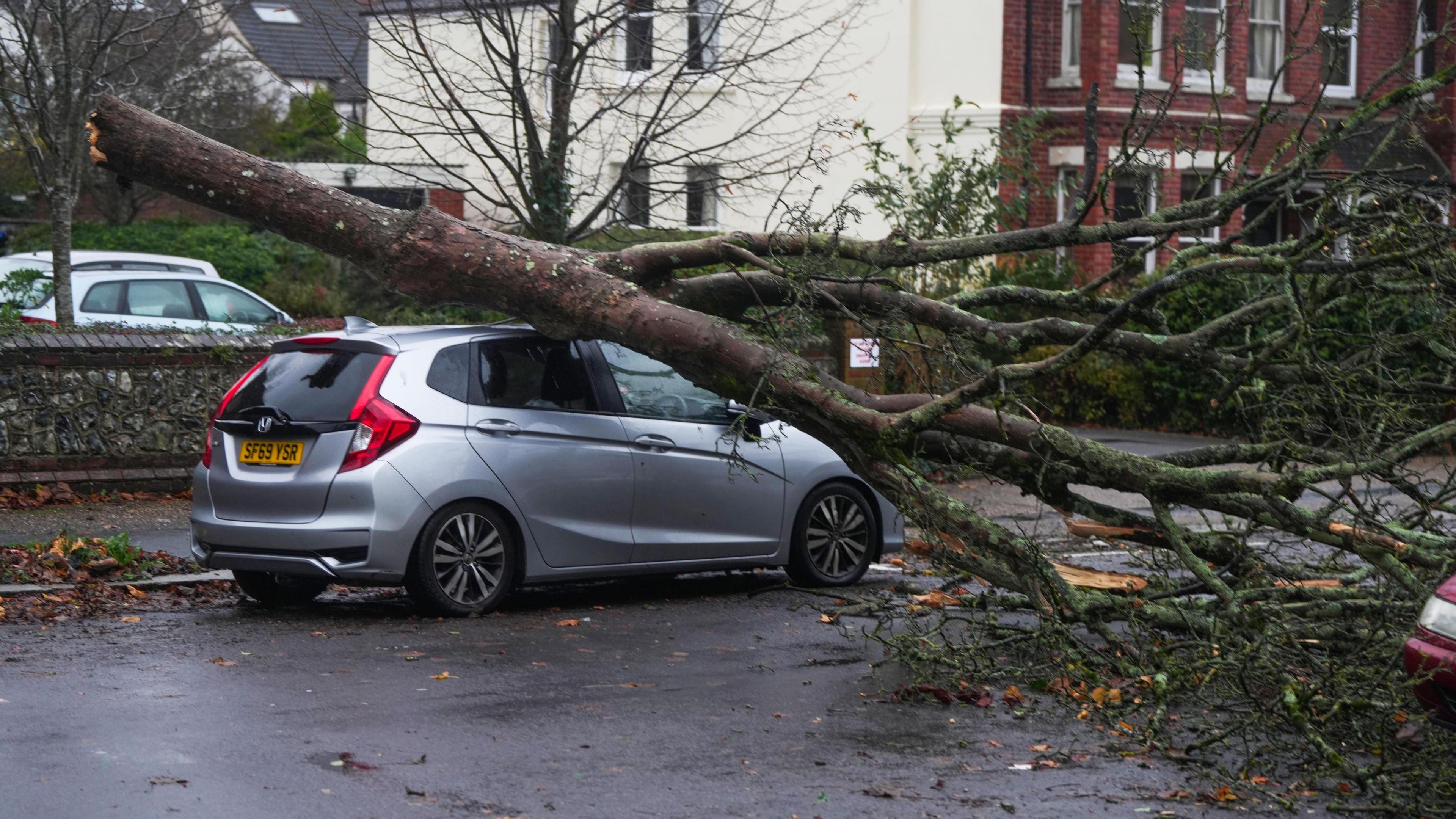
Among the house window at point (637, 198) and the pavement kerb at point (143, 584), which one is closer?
the pavement kerb at point (143, 584)

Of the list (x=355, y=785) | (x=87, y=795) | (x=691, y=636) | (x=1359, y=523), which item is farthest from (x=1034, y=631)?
(x=87, y=795)

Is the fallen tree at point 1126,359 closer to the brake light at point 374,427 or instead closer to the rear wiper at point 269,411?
the brake light at point 374,427

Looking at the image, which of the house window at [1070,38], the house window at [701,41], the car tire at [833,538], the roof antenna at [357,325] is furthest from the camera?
the house window at [1070,38]

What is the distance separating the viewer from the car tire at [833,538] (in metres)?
9.62

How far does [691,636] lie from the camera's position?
8.16 m

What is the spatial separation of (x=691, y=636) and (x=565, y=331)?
A: 1875 mm

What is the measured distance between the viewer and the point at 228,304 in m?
18.6

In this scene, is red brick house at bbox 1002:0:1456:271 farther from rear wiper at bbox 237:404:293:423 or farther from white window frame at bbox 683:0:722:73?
rear wiper at bbox 237:404:293:423

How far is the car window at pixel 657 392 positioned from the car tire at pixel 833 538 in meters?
0.85

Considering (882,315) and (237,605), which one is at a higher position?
(882,315)

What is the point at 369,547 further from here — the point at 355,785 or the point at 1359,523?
the point at 1359,523

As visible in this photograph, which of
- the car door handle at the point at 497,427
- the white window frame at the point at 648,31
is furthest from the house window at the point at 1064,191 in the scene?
the car door handle at the point at 497,427

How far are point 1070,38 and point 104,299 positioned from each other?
15861 millimetres

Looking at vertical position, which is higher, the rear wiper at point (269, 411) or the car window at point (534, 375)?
the car window at point (534, 375)
